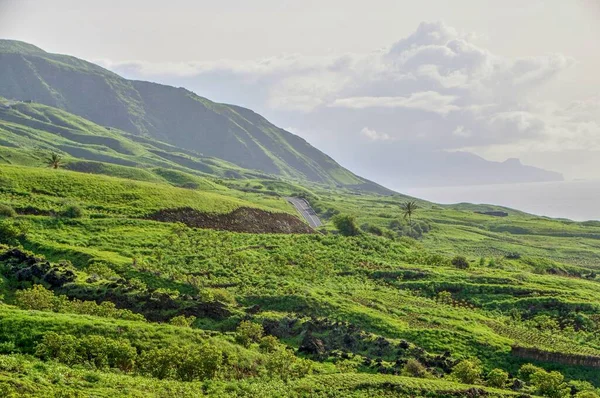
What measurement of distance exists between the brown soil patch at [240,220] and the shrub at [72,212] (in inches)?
548

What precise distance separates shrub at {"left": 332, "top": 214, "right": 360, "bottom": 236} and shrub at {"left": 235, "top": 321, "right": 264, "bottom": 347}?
253 ft

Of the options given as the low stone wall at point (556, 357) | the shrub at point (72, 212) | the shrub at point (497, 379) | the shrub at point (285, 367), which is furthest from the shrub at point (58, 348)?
the shrub at point (72, 212)

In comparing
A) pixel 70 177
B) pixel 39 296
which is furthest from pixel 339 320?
pixel 70 177

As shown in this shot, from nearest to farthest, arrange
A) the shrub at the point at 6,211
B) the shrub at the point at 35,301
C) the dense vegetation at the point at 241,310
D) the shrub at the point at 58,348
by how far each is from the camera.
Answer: the shrub at the point at 58,348
the dense vegetation at the point at 241,310
the shrub at the point at 35,301
the shrub at the point at 6,211

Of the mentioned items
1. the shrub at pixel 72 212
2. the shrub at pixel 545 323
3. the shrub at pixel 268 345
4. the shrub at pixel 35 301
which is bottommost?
the shrub at pixel 268 345

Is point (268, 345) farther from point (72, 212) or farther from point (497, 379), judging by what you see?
point (72, 212)

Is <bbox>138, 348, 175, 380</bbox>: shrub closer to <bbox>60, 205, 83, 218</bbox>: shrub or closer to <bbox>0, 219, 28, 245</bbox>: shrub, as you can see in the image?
<bbox>0, 219, 28, 245</bbox>: shrub

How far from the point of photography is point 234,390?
32906mm

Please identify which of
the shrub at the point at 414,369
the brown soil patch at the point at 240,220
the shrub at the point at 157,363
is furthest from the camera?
the brown soil patch at the point at 240,220

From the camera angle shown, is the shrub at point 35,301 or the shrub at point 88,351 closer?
the shrub at point 88,351

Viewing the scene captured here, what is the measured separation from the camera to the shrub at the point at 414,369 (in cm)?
4147

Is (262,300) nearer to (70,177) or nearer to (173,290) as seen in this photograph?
(173,290)

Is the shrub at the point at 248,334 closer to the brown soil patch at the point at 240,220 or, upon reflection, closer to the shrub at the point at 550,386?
the shrub at the point at 550,386

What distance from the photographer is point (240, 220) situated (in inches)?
4365
